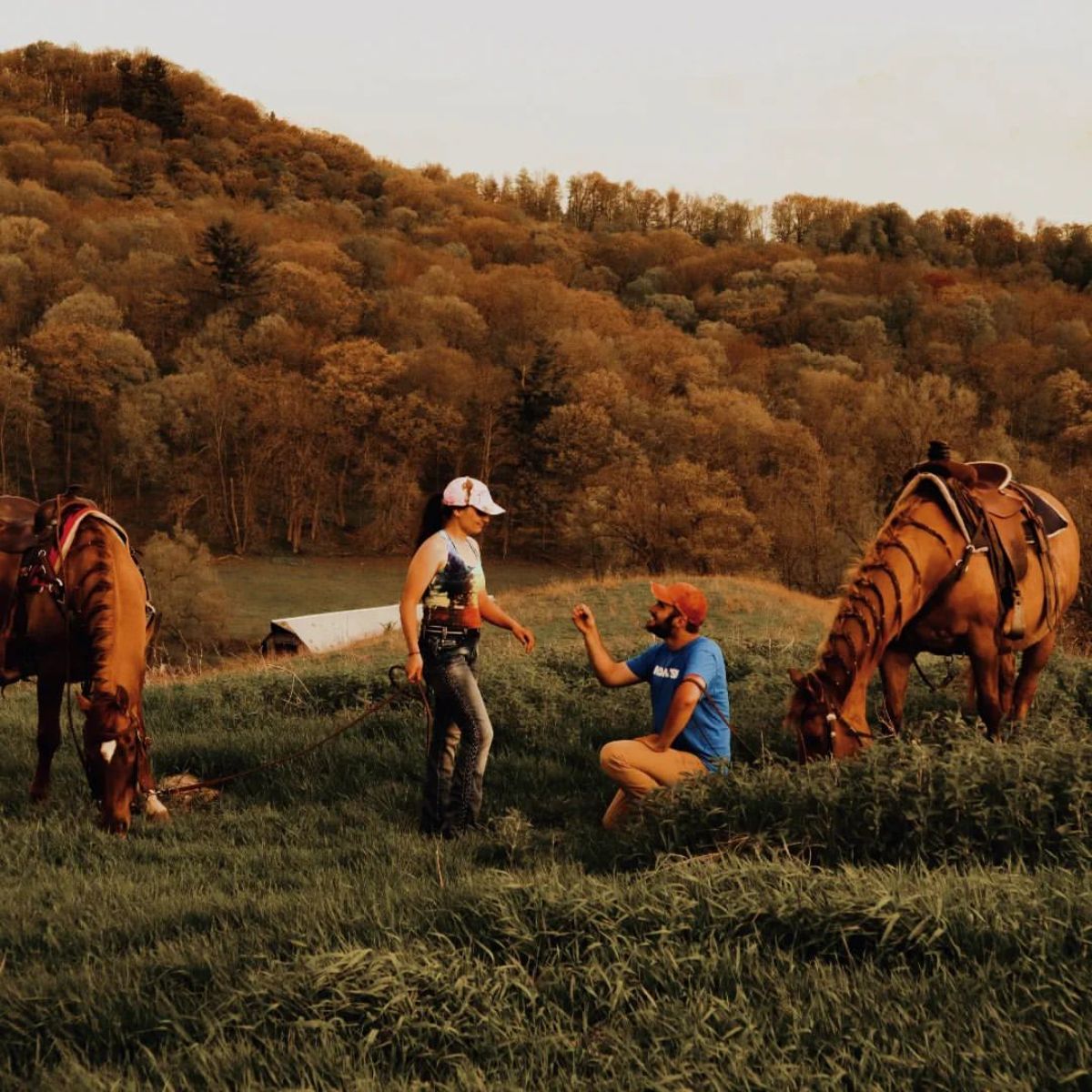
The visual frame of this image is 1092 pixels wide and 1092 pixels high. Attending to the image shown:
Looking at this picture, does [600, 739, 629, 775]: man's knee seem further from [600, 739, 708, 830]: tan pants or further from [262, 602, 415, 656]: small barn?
[262, 602, 415, 656]: small barn

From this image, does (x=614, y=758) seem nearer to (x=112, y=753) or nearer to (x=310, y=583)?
(x=112, y=753)

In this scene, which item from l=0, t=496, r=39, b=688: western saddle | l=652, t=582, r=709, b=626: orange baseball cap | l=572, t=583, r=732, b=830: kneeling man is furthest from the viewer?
l=0, t=496, r=39, b=688: western saddle

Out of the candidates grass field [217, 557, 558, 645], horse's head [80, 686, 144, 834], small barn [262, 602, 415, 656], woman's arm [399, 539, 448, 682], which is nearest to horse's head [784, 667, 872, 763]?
woman's arm [399, 539, 448, 682]

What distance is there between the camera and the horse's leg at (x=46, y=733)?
25.2ft

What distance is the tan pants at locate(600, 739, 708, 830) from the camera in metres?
6.27

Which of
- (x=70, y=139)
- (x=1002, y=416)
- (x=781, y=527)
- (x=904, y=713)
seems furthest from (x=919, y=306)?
(x=70, y=139)

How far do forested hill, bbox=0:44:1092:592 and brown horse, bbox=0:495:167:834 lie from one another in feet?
102

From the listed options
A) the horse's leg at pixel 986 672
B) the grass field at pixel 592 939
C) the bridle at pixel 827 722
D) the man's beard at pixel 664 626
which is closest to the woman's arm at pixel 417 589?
the grass field at pixel 592 939

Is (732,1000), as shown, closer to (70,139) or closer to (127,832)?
(127,832)

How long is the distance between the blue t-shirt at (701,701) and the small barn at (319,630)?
93.1 ft

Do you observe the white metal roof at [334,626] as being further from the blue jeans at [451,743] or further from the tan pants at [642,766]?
the tan pants at [642,766]

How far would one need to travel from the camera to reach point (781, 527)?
47406 mm

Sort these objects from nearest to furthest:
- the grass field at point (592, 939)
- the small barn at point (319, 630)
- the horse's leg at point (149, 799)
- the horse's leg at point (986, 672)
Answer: the grass field at point (592, 939) < the horse's leg at point (149, 799) < the horse's leg at point (986, 672) < the small barn at point (319, 630)

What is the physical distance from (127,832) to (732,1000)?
4.59m
